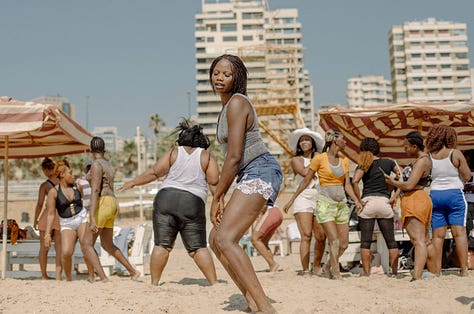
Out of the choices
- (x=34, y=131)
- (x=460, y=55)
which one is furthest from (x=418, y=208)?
(x=460, y=55)

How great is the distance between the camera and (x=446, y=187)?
Answer: 653cm

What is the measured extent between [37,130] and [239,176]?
3481 mm

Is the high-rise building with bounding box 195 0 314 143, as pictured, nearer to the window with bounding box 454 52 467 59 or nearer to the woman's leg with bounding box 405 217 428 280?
the window with bounding box 454 52 467 59

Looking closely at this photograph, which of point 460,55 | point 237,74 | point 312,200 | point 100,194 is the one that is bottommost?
point 312,200

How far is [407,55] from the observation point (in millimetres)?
115000

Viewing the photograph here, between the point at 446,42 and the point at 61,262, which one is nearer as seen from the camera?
the point at 61,262

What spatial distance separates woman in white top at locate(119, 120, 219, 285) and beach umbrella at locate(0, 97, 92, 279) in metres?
1.41

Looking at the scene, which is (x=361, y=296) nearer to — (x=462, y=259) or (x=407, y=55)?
(x=462, y=259)

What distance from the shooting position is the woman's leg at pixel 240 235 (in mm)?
4027

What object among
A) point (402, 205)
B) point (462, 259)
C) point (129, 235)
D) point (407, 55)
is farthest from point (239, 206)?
point (407, 55)

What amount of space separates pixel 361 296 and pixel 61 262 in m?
3.71

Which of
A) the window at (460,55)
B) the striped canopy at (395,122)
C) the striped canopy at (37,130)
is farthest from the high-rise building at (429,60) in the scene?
the striped canopy at (37,130)

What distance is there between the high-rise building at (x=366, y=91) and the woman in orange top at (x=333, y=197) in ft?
522

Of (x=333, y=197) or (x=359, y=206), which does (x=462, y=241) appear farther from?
(x=333, y=197)
